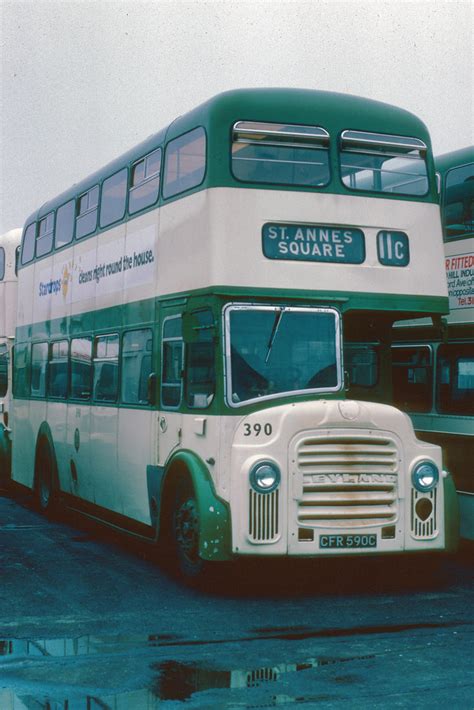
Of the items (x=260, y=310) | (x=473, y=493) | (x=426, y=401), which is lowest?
(x=473, y=493)

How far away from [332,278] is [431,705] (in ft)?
15.5

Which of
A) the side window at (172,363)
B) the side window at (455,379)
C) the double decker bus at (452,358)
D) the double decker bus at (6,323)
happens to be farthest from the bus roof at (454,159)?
the double decker bus at (6,323)

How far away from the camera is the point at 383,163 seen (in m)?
11.0

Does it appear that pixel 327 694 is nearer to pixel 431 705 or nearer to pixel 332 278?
pixel 431 705

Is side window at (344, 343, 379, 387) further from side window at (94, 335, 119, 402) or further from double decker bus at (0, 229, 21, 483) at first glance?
double decker bus at (0, 229, 21, 483)

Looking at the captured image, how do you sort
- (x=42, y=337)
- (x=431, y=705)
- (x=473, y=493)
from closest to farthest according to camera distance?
1. (x=431, y=705)
2. (x=473, y=493)
3. (x=42, y=337)

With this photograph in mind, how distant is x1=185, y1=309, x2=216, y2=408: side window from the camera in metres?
10.2

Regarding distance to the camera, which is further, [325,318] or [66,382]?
[66,382]

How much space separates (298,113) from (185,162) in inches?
45.8

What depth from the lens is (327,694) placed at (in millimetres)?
6855

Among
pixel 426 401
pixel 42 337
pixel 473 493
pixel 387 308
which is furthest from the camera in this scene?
pixel 42 337

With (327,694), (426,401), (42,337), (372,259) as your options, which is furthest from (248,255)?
(42,337)

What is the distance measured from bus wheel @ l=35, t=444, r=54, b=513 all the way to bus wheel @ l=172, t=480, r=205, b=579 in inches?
214

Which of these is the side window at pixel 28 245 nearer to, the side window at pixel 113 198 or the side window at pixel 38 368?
the side window at pixel 38 368
